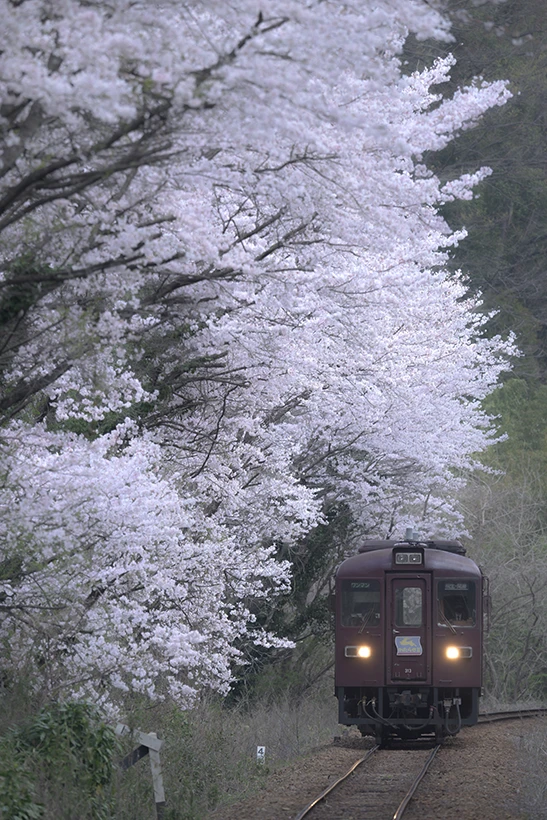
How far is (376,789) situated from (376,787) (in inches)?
5.6

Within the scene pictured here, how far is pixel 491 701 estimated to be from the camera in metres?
25.8

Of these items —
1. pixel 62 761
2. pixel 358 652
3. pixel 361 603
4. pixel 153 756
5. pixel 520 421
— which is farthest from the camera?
pixel 520 421

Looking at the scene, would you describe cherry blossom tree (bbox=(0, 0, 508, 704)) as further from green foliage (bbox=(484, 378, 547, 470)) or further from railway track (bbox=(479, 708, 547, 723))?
green foliage (bbox=(484, 378, 547, 470))

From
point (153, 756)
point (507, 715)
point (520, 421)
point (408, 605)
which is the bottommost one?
point (153, 756)

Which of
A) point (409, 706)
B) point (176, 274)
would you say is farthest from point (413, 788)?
point (176, 274)

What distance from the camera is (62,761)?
8.29 meters

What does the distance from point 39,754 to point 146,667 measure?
99.9 inches

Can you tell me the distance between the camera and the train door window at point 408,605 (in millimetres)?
15109

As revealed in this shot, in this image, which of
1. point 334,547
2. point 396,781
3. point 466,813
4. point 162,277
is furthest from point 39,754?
point 334,547

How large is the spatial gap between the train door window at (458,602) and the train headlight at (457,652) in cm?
30

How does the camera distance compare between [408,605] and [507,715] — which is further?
[507,715]

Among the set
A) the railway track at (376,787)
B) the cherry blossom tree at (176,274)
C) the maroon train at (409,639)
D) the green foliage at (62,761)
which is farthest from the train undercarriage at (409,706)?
the green foliage at (62,761)

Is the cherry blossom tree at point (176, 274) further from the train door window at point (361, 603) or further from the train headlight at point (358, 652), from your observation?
the train headlight at point (358, 652)

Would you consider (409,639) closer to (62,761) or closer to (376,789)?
(376,789)
